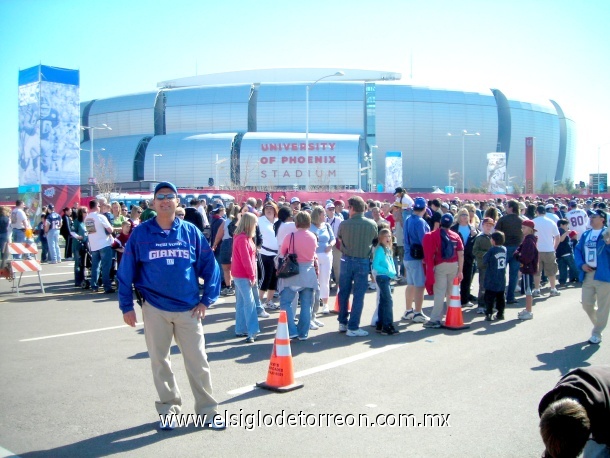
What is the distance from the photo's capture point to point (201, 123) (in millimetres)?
83250

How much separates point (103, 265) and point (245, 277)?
Result: 5.61 metres

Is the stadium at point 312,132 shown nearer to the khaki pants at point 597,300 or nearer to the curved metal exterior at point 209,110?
the curved metal exterior at point 209,110

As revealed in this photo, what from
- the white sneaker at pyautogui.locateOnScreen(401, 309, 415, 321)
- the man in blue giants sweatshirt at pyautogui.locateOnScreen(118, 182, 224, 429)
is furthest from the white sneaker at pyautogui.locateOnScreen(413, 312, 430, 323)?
the man in blue giants sweatshirt at pyautogui.locateOnScreen(118, 182, 224, 429)

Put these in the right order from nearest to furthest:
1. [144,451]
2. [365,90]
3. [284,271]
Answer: [144,451] < [284,271] < [365,90]

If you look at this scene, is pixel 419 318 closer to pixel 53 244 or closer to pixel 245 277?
pixel 245 277

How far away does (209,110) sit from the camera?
83250mm

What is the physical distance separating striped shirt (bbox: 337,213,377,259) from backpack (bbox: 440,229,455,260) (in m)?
1.28

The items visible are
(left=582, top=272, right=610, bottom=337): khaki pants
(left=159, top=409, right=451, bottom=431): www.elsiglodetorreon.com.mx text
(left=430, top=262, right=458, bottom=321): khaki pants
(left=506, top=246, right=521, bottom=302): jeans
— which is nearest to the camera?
(left=159, top=409, right=451, bottom=431): www.elsiglodetorreon.com.mx text

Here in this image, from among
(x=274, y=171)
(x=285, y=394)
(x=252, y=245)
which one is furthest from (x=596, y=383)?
(x=274, y=171)

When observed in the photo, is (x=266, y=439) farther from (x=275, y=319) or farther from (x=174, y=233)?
(x=275, y=319)

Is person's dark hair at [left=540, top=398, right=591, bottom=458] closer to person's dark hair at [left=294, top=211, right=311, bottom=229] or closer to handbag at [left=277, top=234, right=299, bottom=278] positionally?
handbag at [left=277, top=234, right=299, bottom=278]

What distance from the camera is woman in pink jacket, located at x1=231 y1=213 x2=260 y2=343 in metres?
7.75

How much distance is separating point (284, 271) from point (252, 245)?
70cm

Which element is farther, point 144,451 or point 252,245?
point 252,245
